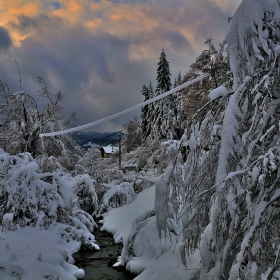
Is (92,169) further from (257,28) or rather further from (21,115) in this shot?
(257,28)

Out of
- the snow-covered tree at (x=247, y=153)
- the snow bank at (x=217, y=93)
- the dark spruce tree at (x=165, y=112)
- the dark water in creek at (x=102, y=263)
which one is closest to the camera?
the snow-covered tree at (x=247, y=153)

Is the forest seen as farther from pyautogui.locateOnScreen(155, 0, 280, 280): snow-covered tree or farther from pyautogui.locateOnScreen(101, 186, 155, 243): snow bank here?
pyautogui.locateOnScreen(101, 186, 155, 243): snow bank

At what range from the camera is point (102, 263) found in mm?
9586

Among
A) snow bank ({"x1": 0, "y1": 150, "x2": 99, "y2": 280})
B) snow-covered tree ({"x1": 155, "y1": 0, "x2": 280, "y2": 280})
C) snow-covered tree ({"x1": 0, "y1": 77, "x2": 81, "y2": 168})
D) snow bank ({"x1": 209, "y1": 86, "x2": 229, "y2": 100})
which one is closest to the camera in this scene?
snow-covered tree ({"x1": 155, "y1": 0, "x2": 280, "y2": 280})

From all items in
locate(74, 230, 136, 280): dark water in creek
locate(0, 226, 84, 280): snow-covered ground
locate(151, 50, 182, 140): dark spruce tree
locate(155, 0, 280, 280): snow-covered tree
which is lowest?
locate(74, 230, 136, 280): dark water in creek

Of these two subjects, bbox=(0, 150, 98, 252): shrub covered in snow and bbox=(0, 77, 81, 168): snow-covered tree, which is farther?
bbox=(0, 77, 81, 168): snow-covered tree

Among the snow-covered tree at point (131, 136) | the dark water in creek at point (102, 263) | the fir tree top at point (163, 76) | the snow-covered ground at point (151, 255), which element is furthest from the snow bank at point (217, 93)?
the snow-covered tree at point (131, 136)

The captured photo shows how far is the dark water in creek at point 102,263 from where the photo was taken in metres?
8.41

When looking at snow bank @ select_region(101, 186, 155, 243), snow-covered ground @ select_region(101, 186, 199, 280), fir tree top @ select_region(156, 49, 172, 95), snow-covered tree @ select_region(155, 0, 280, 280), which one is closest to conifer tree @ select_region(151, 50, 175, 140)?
fir tree top @ select_region(156, 49, 172, 95)

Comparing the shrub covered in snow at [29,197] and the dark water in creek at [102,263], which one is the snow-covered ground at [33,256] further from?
the dark water in creek at [102,263]

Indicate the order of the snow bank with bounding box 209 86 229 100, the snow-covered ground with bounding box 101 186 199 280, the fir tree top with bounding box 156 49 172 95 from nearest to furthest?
1. the snow bank with bounding box 209 86 229 100
2. the snow-covered ground with bounding box 101 186 199 280
3. the fir tree top with bounding box 156 49 172 95

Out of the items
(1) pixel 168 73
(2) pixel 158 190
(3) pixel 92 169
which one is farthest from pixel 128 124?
(2) pixel 158 190

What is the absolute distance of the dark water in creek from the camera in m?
8.41

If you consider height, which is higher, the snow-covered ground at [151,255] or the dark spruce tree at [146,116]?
the dark spruce tree at [146,116]
